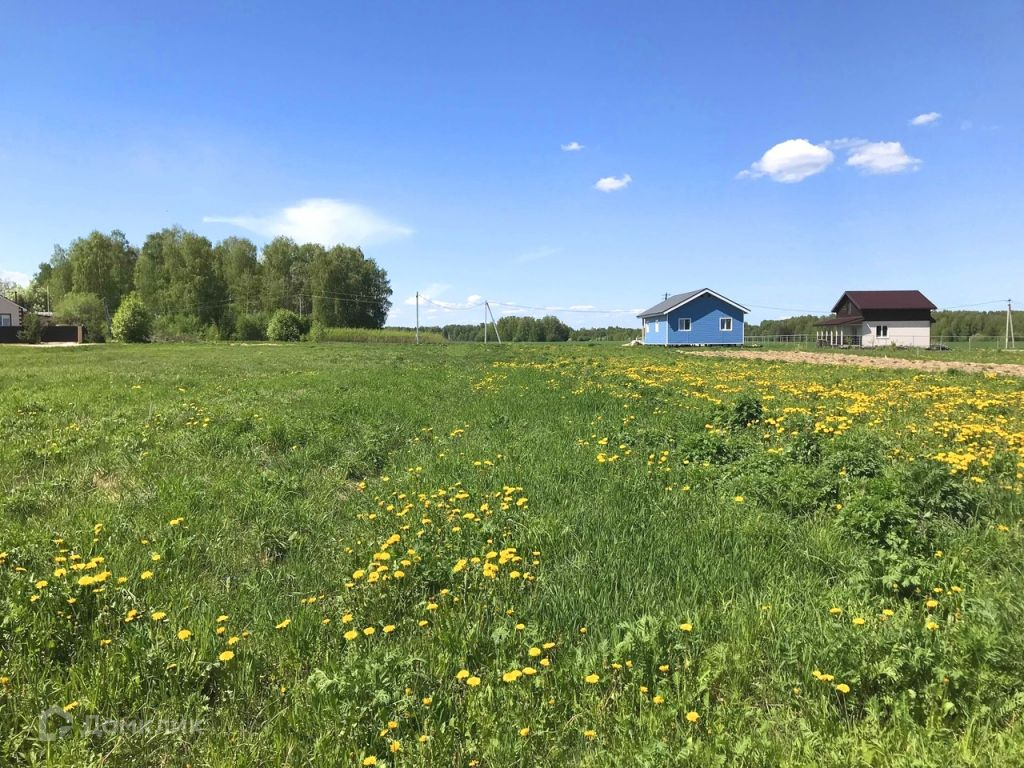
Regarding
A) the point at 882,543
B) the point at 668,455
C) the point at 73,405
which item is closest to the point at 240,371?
the point at 73,405

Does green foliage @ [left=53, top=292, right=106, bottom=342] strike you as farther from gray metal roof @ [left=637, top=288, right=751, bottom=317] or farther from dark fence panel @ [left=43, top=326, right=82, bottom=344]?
gray metal roof @ [left=637, top=288, right=751, bottom=317]

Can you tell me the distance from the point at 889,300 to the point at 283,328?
7171 centimetres

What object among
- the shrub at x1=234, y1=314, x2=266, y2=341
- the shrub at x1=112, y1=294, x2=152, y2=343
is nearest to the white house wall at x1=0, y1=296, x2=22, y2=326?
the shrub at x1=112, y1=294, x2=152, y2=343

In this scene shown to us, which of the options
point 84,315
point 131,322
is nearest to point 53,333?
point 84,315

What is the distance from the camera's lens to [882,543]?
407 centimetres

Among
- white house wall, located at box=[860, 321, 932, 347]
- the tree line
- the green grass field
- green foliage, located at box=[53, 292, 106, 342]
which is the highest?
the tree line

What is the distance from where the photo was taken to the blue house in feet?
183

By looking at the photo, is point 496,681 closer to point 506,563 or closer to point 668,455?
point 506,563

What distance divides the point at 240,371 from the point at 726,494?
17.6 m

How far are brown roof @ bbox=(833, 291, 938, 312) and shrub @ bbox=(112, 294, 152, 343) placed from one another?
76989 millimetres

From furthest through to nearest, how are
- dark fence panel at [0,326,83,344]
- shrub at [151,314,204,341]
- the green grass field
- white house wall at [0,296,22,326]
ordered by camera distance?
shrub at [151,314,204,341], white house wall at [0,296,22,326], dark fence panel at [0,326,83,344], the green grass field

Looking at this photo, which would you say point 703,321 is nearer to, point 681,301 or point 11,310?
point 681,301

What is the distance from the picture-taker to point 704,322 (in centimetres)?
5606

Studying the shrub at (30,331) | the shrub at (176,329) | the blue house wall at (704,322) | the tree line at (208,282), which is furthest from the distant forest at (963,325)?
the shrub at (30,331)
